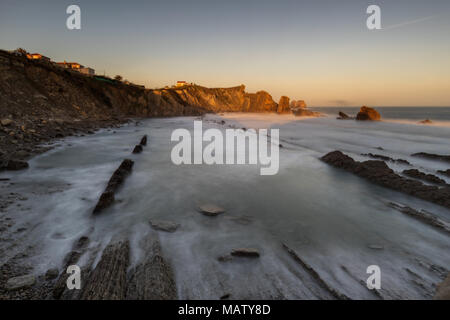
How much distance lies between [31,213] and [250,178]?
6.33 m

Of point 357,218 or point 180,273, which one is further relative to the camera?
point 357,218

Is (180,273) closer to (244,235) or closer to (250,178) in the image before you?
(244,235)

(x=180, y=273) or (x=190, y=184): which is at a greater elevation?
(x=190, y=184)

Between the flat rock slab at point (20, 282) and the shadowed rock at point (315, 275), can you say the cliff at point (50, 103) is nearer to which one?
the flat rock slab at point (20, 282)

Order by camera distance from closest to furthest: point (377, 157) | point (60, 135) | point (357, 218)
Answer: point (357, 218) < point (377, 157) < point (60, 135)

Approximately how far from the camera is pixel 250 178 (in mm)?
7777

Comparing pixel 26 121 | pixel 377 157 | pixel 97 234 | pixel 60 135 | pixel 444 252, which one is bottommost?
pixel 444 252

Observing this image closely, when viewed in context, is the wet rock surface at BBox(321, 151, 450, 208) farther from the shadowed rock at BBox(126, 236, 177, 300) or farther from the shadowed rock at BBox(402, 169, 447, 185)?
the shadowed rock at BBox(126, 236, 177, 300)

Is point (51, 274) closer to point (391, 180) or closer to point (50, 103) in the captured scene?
point (391, 180)

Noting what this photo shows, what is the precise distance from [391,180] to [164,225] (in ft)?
25.2

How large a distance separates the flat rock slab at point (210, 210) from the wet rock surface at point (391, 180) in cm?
604

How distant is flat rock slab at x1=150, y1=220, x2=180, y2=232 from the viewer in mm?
4087

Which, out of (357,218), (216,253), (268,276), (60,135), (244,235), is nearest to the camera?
(268,276)

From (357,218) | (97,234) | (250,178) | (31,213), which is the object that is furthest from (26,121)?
(357,218)
